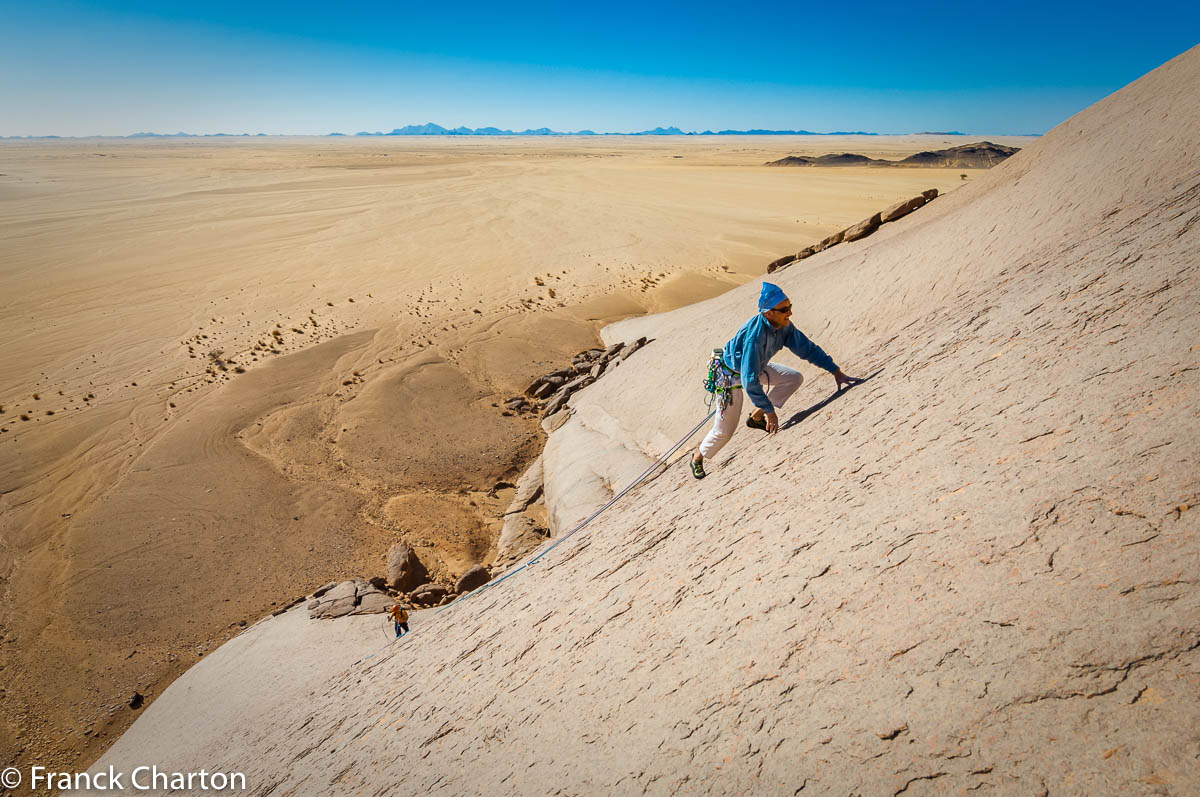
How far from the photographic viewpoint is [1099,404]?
2.27 metres

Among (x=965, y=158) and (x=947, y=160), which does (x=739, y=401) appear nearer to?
(x=947, y=160)

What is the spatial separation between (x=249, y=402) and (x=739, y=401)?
9819 mm

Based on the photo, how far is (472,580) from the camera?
607 centimetres

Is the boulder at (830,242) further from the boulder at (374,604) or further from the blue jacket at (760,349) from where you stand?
the boulder at (374,604)

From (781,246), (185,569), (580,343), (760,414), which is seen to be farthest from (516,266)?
(760,414)

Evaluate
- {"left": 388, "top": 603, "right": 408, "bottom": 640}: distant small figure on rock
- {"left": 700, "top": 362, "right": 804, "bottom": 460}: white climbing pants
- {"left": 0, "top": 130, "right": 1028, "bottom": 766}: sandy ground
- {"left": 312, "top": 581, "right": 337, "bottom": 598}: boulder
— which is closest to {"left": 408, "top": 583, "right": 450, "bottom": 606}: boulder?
{"left": 0, "top": 130, "right": 1028, "bottom": 766}: sandy ground

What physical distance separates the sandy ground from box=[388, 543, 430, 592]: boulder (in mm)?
373

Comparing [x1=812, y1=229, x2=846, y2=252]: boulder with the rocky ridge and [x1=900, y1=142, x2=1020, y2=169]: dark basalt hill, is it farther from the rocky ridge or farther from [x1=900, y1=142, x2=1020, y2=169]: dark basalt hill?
[x1=900, y1=142, x2=1020, y2=169]: dark basalt hill

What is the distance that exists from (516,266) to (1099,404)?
752 inches

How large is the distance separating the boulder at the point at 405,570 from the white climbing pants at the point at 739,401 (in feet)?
12.8

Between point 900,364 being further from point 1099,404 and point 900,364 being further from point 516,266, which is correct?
point 516,266

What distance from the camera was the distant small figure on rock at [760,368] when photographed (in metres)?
3.71

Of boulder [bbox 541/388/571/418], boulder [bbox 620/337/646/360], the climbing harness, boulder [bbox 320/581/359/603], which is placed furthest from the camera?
boulder [bbox 620/337/646/360]

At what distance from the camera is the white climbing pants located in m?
4.23
